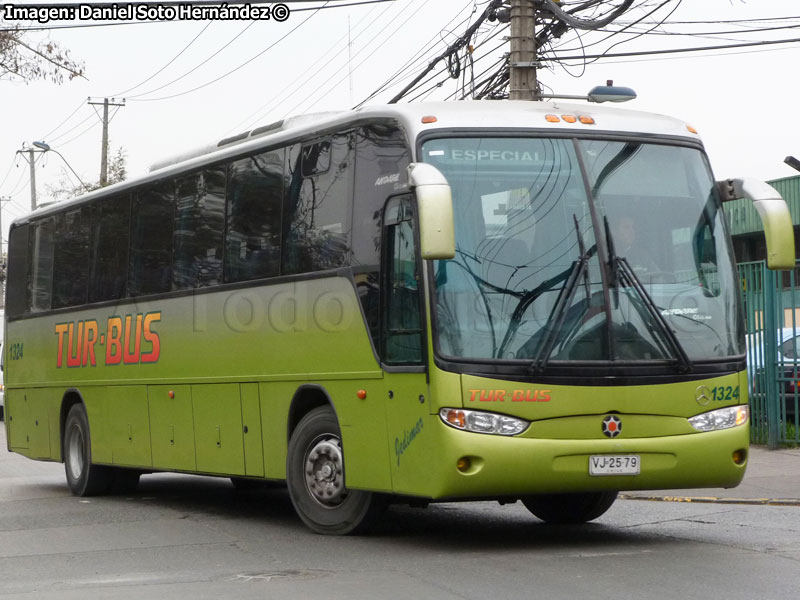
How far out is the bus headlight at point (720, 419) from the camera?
31.1 ft

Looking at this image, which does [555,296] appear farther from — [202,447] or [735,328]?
[202,447]

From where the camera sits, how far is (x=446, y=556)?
9.12 m

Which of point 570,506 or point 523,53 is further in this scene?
point 523,53

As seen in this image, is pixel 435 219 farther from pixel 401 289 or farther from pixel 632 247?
pixel 632 247

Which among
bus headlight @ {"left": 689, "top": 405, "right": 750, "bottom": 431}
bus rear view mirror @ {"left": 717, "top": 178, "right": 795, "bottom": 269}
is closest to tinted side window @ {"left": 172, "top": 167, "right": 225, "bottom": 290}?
bus headlight @ {"left": 689, "top": 405, "right": 750, "bottom": 431}

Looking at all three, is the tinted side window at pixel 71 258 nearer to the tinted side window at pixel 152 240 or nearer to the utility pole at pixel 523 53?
the tinted side window at pixel 152 240

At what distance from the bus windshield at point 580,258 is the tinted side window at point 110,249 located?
18.5ft

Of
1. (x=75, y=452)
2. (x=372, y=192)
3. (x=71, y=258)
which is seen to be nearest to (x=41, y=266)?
(x=71, y=258)

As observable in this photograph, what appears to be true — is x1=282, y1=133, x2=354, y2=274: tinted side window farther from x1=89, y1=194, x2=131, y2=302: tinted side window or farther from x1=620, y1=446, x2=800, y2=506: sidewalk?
x1=620, y1=446, x2=800, y2=506: sidewalk

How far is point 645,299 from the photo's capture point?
9375 mm

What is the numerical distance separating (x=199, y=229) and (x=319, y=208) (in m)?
2.22

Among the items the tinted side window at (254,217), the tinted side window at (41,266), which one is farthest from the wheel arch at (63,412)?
the tinted side window at (254,217)

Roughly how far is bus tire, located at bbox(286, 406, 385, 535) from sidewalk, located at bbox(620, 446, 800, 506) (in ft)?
13.5

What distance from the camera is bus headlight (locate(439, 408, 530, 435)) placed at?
8.95 metres
